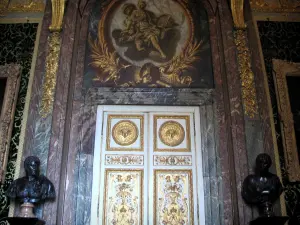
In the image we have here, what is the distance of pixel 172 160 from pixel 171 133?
1.47 ft

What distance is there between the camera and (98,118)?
21.0 feet

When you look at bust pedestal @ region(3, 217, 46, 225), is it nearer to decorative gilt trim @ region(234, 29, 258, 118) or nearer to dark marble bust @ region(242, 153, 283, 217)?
dark marble bust @ region(242, 153, 283, 217)

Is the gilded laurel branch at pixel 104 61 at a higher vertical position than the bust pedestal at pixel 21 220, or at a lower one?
higher

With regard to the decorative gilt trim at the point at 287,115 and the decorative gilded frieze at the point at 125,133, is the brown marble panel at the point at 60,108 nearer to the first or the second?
the decorative gilded frieze at the point at 125,133

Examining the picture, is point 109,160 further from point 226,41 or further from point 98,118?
point 226,41

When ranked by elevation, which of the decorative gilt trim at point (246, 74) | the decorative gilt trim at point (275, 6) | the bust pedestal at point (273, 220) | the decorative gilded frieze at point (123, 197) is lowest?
the bust pedestal at point (273, 220)

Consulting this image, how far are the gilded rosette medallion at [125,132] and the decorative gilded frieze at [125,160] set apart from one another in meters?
0.22

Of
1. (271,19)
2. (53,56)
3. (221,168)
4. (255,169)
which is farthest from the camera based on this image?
(271,19)

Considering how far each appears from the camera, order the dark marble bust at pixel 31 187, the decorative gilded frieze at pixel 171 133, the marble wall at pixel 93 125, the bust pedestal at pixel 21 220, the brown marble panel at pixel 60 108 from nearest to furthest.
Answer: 1. the bust pedestal at pixel 21 220
2. the dark marble bust at pixel 31 187
3. the brown marble panel at pixel 60 108
4. the marble wall at pixel 93 125
5. the decorative gilded frieze at pixel 171 133

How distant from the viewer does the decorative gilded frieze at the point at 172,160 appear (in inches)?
245

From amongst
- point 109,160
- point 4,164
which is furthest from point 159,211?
point 4,164

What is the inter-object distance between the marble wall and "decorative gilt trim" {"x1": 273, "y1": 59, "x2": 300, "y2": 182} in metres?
0.44

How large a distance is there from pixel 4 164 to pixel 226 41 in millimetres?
3987

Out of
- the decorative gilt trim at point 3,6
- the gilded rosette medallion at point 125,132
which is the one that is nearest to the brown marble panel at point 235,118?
the gilded rosette medallion at point 125,132
